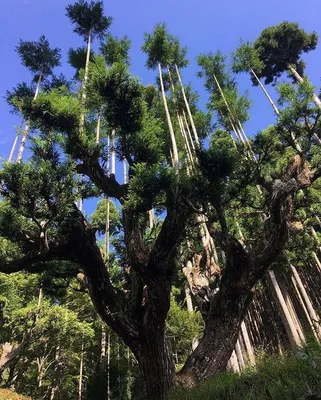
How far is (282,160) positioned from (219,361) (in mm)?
7290

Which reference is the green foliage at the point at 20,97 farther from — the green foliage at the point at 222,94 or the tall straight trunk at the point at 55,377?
the tall straight trunk at the point at 55,377

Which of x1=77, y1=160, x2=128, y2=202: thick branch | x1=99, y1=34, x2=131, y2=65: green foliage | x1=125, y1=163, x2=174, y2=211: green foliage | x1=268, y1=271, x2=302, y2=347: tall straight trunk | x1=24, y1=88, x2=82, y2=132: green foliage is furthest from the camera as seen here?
x1=268, y1=271, x2=302, y2=347: tall straight trunk

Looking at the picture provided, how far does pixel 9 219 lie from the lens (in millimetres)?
5484

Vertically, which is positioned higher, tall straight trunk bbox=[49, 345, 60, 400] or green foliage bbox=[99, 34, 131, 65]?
green foliage bbox=[99, 34, 131, 65]

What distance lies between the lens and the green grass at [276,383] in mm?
2516

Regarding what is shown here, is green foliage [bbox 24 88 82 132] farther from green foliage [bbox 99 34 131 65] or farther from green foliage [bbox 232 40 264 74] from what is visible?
green foliage [bbox 232 40 264 74]

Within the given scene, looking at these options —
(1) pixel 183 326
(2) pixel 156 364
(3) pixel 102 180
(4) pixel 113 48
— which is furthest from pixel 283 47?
(2) pixel 156 364

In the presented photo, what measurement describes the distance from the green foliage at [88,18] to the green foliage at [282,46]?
37.6ft

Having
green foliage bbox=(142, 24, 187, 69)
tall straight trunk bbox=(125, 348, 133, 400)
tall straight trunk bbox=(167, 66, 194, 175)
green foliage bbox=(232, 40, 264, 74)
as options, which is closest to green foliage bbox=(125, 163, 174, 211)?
tall straight trunk bbox=(167, 66, 194, 175)

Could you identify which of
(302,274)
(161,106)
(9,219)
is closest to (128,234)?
(9,219)

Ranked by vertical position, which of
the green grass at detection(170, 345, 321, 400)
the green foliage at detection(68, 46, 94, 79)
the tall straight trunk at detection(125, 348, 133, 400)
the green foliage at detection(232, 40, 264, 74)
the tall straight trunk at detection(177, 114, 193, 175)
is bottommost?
the green grass at detection(170, 345, 321, 400)

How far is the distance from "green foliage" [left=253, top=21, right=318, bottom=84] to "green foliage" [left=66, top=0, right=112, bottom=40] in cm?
1145

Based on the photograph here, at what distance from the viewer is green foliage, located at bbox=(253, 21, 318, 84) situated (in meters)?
18.9

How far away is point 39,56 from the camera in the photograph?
11141 mm
